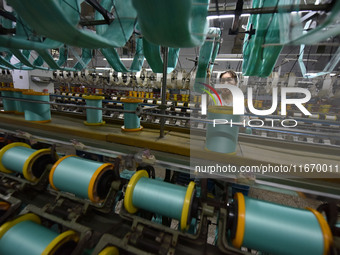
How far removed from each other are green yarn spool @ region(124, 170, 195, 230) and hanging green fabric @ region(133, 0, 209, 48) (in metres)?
0.69

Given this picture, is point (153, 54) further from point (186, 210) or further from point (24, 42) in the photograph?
point (186, 210)

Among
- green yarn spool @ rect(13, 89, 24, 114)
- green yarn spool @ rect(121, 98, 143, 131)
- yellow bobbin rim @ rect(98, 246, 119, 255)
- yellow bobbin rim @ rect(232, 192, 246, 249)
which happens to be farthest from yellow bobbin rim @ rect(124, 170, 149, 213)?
green yarn spool @ rect(13, 89, 24, 114)

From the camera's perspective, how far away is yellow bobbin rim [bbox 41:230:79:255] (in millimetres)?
686

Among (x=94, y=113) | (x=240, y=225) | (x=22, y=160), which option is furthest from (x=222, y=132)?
(x=22, y=160)

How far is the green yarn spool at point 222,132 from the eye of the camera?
38.4 inches

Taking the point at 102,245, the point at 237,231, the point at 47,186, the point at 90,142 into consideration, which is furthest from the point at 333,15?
the point at 47,186

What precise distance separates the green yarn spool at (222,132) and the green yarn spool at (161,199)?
373 millimetres

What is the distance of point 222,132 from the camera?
102 cm

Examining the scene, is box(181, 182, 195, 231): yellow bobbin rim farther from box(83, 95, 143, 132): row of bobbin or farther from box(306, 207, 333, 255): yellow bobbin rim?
box(83, 95, 143, 132): row of bobbin

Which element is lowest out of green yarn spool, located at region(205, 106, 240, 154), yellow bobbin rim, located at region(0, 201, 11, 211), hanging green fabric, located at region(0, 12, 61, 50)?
yellow bobbin rim, located at region(0, 201, 11, 211)

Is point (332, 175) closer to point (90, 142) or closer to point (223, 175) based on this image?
point (223, 175)

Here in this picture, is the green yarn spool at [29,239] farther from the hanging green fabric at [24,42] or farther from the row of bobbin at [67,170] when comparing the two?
the hanging green fabric at [24,42]

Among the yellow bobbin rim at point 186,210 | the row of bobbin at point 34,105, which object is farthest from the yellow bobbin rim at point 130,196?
the row of bobbin at point 34,105

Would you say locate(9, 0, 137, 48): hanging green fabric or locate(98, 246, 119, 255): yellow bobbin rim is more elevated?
locate(9, 0, 137, 48): hanging green fabric
